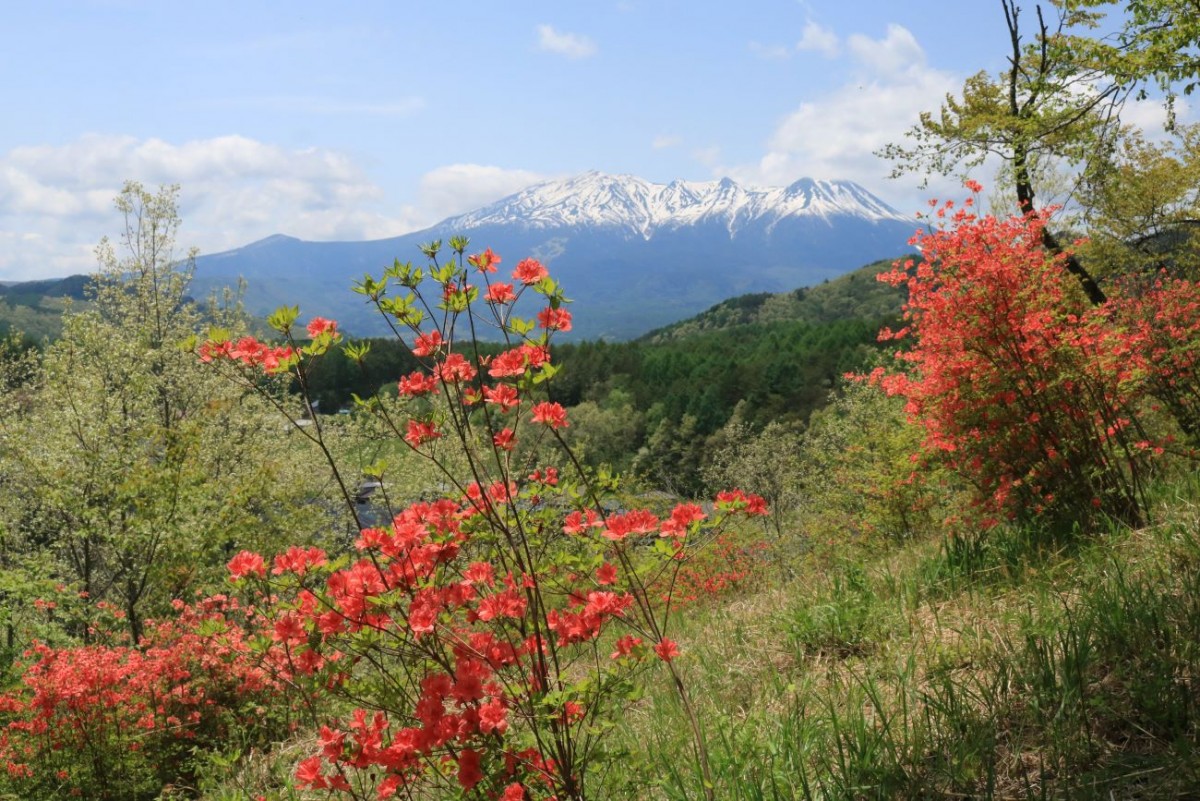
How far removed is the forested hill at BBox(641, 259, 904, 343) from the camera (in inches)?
4852

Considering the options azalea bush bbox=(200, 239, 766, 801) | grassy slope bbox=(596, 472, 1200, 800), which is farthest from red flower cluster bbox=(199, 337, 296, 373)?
grassy slope bbox=(596, 472, 1200, 800)

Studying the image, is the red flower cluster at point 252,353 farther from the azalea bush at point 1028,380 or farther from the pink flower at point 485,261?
the azalea bush at point 1028,380

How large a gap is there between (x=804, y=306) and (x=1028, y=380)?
13701cm

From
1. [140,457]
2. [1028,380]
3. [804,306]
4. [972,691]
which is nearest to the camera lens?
[972,691]

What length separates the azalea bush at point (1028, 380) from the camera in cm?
513

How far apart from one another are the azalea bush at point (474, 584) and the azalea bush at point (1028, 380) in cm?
392

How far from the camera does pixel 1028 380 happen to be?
5.25 meters

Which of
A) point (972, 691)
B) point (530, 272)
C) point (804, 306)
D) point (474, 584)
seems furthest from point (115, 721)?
point (804, 306)

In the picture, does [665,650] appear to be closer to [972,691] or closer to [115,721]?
[972,691]

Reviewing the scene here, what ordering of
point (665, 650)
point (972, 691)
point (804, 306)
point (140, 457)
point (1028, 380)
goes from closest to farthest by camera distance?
point (665, 650), point (972, 691), point (1028, 380), point (140, 457), point (804, 306)

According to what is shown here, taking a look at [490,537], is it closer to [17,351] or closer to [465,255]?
[465,255]

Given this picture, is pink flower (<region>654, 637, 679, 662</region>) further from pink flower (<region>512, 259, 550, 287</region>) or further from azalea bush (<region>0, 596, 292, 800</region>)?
azalea bush (<region>0, 596, 292, 800</region>)

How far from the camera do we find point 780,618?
14.6ft

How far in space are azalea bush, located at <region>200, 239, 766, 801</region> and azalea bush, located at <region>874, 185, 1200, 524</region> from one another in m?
3.92
